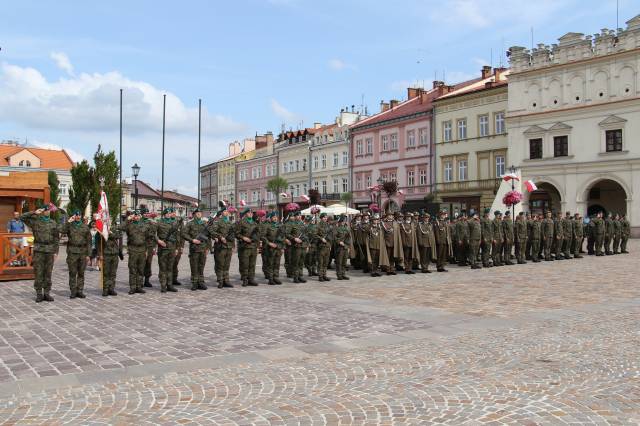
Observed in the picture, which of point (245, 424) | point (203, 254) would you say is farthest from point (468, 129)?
point (245, 424)

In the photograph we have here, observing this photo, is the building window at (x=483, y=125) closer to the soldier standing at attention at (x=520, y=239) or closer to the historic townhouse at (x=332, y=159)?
the historic townhouse at (x=332, y=159)

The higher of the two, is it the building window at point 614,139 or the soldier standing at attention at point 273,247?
the building window at point 614,139

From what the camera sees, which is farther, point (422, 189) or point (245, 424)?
point (422, 189)

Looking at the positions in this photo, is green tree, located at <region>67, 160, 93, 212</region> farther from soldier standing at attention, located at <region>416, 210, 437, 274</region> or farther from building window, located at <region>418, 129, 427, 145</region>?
building window, located at <region>418, 129, 427, 145</region>

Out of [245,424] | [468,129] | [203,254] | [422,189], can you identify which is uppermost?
[468,129]

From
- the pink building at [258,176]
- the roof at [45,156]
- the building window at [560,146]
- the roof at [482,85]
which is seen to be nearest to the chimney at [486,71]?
the roof at [482,85]

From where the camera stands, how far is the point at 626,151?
1515 inches

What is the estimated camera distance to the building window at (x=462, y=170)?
48.3 m

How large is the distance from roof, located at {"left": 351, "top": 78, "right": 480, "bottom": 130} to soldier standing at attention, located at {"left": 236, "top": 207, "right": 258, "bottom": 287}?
129ft

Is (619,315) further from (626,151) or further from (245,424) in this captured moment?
(626,151)

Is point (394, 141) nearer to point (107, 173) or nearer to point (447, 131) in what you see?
point (447, 131)

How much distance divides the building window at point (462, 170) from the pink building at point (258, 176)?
26.2 m

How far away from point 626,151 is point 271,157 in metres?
42.6

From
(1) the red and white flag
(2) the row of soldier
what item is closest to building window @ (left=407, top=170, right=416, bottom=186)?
(2) the row of soldier
